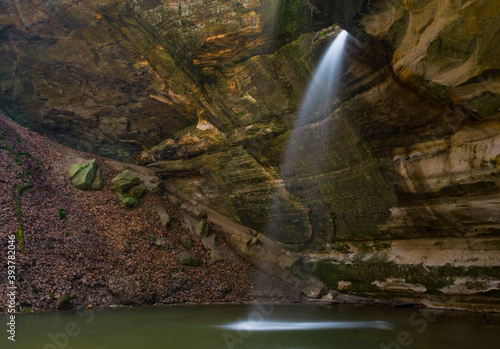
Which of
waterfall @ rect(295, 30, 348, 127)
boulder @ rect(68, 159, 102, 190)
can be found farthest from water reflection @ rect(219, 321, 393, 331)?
boulder @ rect(68, 159, 102, 190)

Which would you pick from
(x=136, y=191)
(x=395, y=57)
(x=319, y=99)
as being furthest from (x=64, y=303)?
(x=395, y=57)

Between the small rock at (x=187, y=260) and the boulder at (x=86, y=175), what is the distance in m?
4.81

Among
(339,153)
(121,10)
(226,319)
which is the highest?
(121,10)

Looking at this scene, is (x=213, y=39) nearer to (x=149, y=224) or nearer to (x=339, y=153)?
(x=339, y=153)

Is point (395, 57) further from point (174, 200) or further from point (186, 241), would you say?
point (174, 200)

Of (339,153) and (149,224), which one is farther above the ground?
(339,153)

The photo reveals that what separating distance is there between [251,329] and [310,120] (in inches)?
257

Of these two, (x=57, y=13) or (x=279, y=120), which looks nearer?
(x=279, y=120)

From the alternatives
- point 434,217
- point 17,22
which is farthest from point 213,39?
point 17,22

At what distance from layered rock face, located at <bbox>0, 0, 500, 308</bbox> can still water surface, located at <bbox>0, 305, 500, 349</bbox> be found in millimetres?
2297

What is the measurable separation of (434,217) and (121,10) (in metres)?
12.5

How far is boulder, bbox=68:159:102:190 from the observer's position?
41.2 ft

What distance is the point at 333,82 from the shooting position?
9086mm

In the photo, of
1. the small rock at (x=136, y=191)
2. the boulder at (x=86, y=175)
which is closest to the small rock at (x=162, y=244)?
the small rock at (x=136, y=191)
